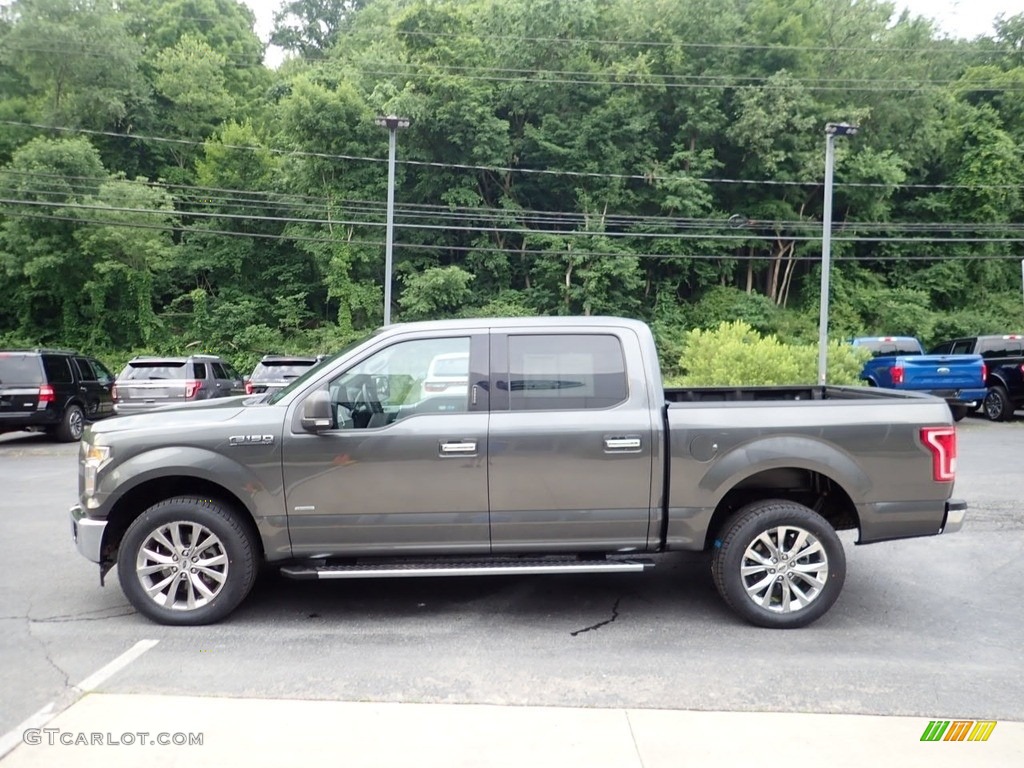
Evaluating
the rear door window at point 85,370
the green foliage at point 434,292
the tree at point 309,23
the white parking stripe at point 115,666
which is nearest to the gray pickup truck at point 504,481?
the white parking stripe at point 115,666

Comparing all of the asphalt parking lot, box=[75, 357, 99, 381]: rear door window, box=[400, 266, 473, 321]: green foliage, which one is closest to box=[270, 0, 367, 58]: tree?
box=[400, 266, 473, 321]: green foliage

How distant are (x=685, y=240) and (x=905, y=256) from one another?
1064 centimetres

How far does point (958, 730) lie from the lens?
365 centimetres

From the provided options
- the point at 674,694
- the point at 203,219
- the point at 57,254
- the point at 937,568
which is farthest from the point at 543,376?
the point at 203,219

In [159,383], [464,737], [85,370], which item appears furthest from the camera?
[85,370]

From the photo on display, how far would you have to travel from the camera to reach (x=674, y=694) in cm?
407

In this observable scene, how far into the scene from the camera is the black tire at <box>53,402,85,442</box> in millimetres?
15617

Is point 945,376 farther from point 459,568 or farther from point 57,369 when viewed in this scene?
point 57,369

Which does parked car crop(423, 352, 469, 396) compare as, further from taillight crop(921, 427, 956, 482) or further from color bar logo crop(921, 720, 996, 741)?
color bar logo crop(921, 720, 996, 741)

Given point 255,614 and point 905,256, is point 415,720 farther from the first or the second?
point 905,256

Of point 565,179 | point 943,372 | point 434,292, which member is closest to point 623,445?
point 943,372

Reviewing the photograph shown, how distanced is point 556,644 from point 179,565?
247 centimetres

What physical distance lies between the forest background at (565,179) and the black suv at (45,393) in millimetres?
16215

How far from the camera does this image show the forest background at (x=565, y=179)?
33.1 metres
